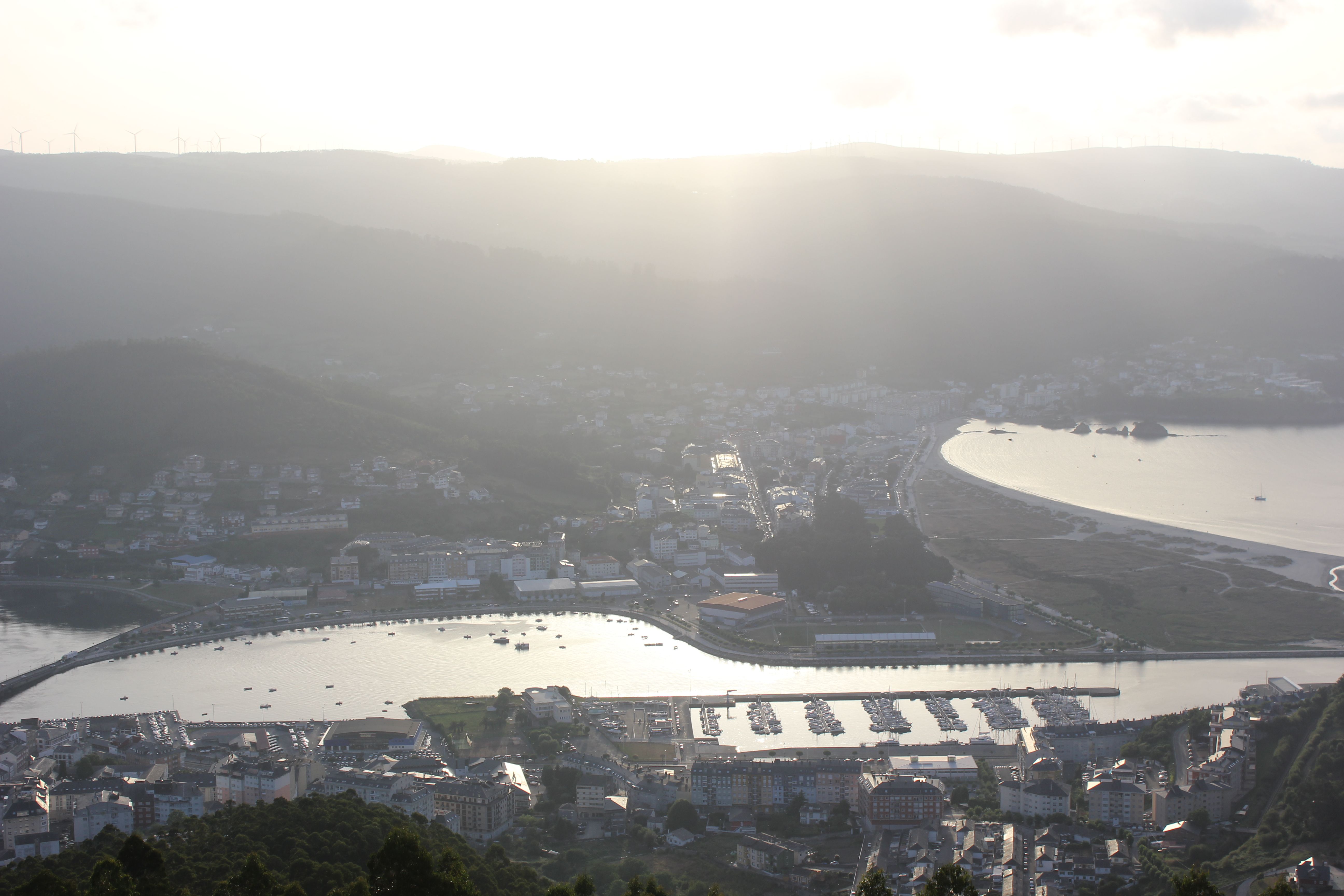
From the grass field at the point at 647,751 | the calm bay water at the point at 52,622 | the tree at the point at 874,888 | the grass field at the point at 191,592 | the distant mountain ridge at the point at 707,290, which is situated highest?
the distant mountain ridge at the point at 707,290

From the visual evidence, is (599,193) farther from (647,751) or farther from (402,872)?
(402,872)

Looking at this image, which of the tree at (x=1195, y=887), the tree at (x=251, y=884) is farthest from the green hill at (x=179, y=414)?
the tree at (x=1195, y=887)

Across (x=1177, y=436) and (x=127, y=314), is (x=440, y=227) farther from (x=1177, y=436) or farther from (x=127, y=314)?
(x=1177, y=436)

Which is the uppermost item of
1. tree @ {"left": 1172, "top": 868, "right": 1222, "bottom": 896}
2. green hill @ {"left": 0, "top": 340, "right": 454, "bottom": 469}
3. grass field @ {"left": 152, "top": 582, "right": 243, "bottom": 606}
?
tree @ {"left": 1172, "top": 868, "right": 1222, "bottom": 896}

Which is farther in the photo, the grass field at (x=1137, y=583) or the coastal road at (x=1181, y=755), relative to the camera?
the grass field at (x=1137, y=583)

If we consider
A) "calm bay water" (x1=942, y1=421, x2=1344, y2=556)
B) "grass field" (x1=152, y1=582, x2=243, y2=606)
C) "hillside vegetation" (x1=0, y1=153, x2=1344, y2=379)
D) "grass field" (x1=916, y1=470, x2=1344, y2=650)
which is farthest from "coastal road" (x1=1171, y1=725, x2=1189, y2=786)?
"hillside vegetation" (x1=0, y1=153, x2=1344, y2=379)

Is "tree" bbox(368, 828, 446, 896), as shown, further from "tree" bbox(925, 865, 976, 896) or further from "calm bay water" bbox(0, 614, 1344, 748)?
"calm bay water" bbox(0, 614, 1344, 748)

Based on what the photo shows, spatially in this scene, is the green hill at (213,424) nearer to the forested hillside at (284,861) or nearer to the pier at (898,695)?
the pier at (898,695)
